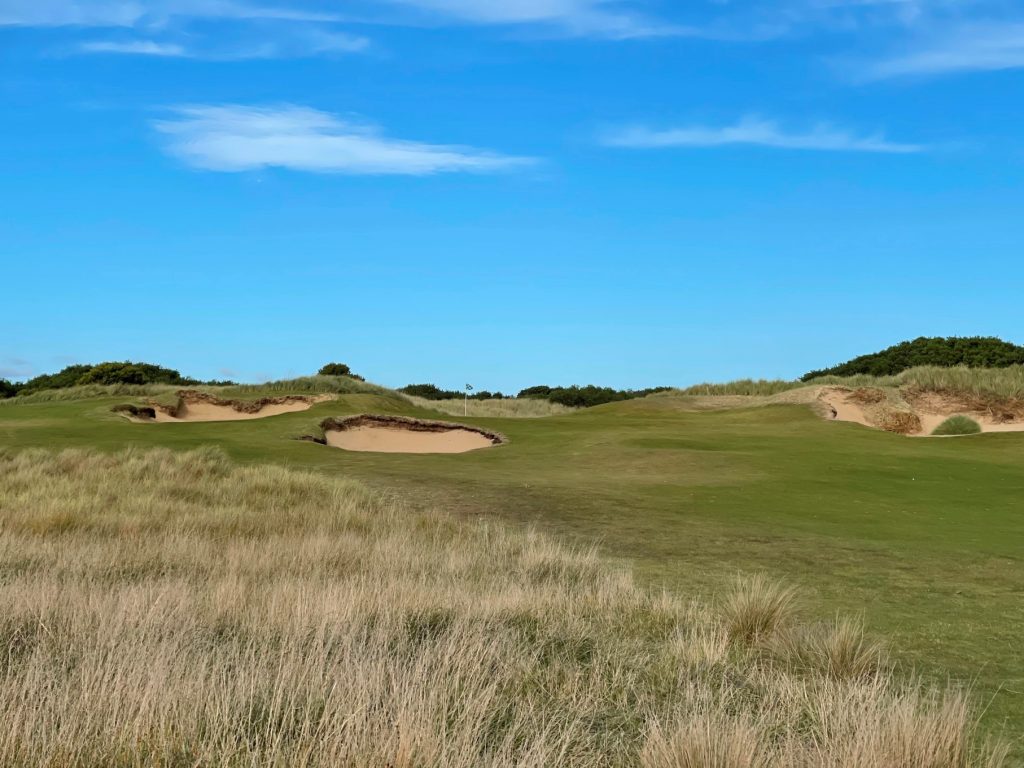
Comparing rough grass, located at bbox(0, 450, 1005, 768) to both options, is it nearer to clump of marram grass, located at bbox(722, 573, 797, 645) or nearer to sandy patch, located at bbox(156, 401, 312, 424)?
clump of marram grass, located at bbox(722, 573, 797, 645)

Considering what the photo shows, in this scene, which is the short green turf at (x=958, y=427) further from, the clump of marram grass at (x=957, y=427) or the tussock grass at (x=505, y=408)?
the tussock grass at (x=505, y=408)

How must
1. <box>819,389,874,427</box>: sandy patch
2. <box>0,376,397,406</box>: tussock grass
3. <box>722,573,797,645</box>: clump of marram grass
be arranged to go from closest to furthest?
<box>722,573,797,645</box>: clump of marram grass, <box>819,389,874,427</box>: sandy patch, <box>0,376,397,406</box>: tussock grass

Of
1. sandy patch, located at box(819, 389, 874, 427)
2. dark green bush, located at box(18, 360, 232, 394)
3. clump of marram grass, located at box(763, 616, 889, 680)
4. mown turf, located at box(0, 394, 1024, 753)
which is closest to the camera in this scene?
clump of marram grass, located at box(763, 616, 889, 680)

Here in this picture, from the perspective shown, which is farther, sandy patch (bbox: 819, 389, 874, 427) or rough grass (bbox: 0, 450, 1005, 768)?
sandy patch (bbox: 819, 389, 874, 427)

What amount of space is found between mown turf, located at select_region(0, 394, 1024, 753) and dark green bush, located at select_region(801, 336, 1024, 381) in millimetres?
44923

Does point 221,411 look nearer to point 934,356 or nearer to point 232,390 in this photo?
point 232,390

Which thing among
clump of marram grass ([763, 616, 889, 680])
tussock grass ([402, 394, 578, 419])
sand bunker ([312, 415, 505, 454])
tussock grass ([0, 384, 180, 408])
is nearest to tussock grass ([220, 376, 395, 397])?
tussock grass ([0, 384, 180, 408])

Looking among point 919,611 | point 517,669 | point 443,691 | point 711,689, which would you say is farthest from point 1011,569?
point 443,691

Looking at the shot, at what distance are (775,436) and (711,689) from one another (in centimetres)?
2074

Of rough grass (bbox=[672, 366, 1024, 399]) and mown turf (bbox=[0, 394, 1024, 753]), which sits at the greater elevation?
rough grass (bbox=[672, 366, 1024, 399])

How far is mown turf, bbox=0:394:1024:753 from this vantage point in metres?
7.73

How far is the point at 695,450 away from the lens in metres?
21.0

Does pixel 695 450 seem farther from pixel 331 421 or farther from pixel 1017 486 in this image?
pixel 331 421

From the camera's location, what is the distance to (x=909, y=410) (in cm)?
3272
